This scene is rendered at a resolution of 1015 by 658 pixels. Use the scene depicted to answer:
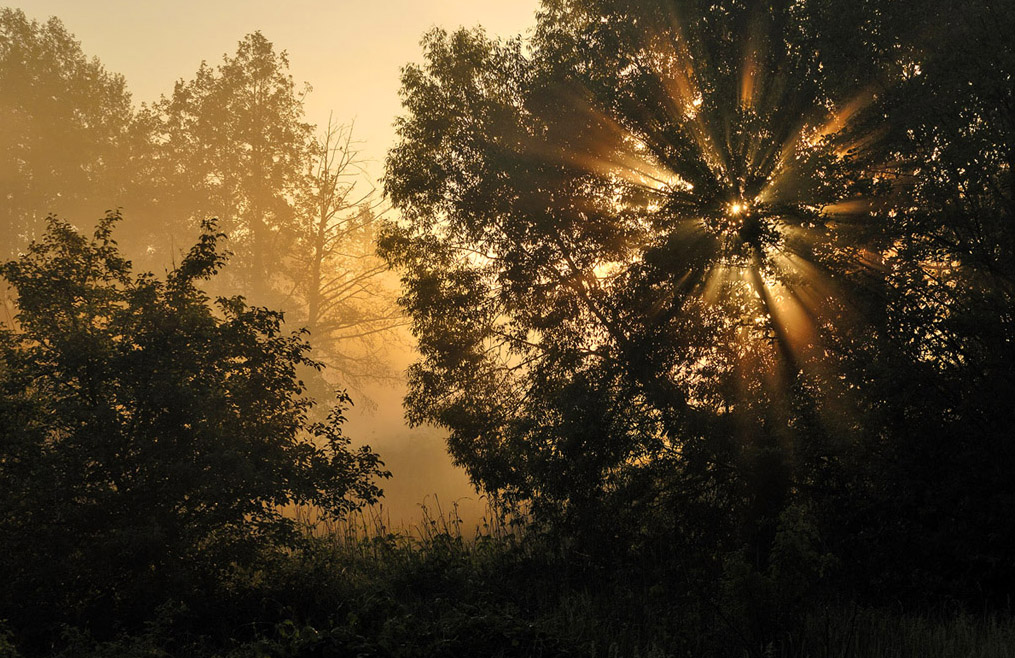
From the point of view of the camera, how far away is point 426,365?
16969 mm

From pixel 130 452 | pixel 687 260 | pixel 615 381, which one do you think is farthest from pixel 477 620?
pixel 687 260

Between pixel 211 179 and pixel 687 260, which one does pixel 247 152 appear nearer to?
pixel 211 179

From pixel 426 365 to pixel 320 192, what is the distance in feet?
55.7

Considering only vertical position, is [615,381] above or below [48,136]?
below

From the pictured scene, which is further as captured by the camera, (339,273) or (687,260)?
(339,273)

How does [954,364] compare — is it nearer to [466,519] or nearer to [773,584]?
[773,584]

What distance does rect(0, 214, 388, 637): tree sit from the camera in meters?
9.47

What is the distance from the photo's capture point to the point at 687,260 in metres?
13.7

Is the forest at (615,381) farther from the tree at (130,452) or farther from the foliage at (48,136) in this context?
the foliage at (48,136)

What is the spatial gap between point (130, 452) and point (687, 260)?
8886 mm

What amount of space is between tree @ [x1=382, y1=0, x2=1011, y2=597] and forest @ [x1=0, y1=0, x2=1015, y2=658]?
0.21 ft

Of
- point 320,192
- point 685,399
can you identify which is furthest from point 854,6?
point 320,192

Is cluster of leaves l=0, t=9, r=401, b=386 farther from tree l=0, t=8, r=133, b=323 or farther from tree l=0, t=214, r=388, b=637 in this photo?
tree l=0, t=214, r=388, b=637

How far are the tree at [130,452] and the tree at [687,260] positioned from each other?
16.3 ft
